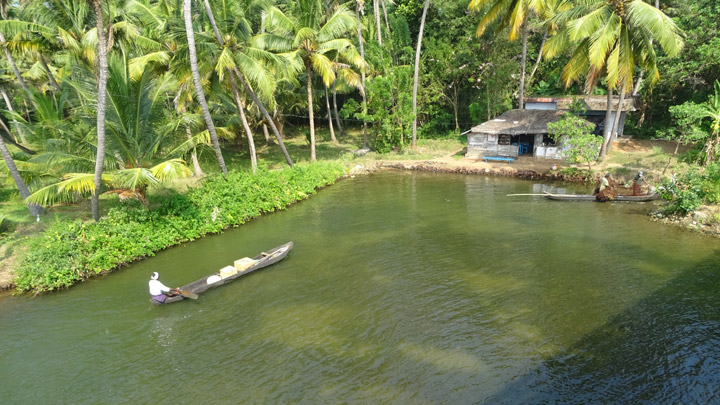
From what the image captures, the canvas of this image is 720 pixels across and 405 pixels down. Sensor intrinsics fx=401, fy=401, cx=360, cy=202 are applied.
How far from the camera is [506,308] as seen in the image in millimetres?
10641

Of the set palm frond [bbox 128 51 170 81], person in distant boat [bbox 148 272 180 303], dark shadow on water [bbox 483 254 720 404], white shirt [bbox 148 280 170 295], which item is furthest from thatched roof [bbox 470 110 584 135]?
white shirt [bbox 148 280 170 295]

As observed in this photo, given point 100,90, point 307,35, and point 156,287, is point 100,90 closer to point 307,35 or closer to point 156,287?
point 156,287

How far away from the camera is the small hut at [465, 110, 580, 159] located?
25.8 metres

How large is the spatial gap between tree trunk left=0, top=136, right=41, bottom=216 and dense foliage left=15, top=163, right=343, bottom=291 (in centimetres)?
414

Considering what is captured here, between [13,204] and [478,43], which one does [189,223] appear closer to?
[13,204]

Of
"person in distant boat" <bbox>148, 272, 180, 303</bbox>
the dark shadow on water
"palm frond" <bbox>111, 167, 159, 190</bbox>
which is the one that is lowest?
the dark shadow on water

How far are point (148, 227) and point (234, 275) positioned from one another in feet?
15.7

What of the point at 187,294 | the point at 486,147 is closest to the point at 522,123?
the point at 486,147

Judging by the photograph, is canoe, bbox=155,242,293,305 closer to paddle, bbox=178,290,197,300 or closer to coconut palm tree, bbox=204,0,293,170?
paddle, bbox=178,290,197,300

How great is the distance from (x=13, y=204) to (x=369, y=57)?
22764 millimetres

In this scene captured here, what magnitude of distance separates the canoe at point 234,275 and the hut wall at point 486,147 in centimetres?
1804

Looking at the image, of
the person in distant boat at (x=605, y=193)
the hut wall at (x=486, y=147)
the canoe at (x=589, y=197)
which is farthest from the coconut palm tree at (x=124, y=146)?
the hut wall at (x=486, y=147)

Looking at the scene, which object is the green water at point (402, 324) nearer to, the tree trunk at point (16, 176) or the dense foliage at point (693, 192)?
the dense foliage at point (693, 192)

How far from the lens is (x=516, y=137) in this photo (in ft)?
92.8
